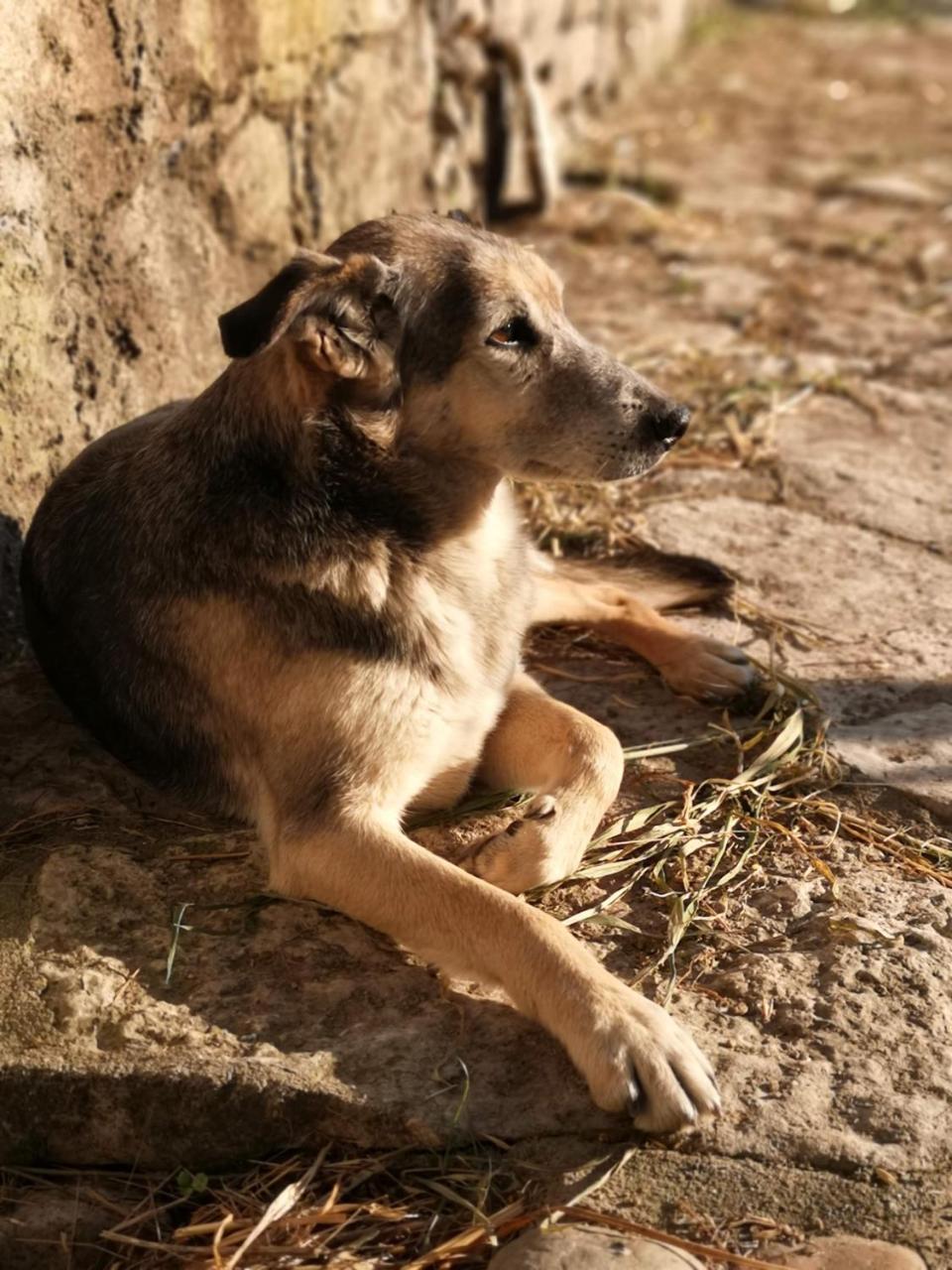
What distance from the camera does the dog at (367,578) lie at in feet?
11.5

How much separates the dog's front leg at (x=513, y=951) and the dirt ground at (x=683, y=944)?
9 centimetres

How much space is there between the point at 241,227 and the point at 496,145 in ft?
9.60

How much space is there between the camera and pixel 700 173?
946 cm

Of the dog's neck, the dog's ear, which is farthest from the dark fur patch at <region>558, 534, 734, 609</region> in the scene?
the dog's ear

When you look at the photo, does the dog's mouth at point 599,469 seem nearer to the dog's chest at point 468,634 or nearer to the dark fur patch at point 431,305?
the dog's chest at point 468,634

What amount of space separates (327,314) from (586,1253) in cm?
209

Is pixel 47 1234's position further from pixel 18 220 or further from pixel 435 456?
pixel 18 220

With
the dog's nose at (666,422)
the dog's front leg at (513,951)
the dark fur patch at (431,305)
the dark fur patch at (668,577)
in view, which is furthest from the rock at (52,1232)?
the dark fur patch at (668,577)

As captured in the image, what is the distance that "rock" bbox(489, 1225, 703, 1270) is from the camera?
2742 millimetres

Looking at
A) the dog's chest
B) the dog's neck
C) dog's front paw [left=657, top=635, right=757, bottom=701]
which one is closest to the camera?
the dog's neck

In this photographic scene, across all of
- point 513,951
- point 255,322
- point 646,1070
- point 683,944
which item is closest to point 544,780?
point 683,944

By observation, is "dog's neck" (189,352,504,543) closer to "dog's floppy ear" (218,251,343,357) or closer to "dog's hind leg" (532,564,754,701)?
"dog's floppy ear" (218,251,343,357)

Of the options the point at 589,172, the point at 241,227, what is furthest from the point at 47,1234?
the point at 589,172

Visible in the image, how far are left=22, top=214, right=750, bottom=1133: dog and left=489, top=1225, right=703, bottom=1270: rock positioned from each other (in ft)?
1.84
